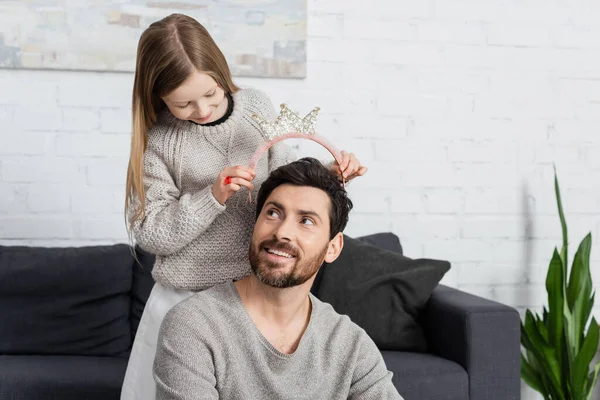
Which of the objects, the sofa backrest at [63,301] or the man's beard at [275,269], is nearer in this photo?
the man's beard at [275,269]

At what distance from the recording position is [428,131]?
10.3ft

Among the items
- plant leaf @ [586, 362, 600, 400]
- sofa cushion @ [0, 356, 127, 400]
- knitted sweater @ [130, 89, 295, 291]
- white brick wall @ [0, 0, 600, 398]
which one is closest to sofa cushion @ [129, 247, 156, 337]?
white brick wall @ [0, 0, 600, 398]

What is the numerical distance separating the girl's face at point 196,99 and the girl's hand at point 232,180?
16 cm

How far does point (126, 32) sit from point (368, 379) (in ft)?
5.80

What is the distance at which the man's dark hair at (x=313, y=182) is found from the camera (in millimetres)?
1653

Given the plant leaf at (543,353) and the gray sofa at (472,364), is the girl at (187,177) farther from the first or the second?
the plant leaf at (543,353)

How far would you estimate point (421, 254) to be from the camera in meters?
3.18

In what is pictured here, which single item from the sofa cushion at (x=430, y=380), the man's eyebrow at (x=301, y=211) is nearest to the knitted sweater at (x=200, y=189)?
the man's eyebrow at (x=301, y=211)

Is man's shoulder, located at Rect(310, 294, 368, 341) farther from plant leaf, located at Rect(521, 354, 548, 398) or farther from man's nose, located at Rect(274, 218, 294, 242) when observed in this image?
plant leaf, located at Rect(521, 354, 548, 398)

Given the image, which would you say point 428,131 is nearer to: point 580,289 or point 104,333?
point 580,289

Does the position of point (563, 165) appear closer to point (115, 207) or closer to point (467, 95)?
point (467, 95)

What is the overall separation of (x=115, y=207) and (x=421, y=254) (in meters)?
1.26

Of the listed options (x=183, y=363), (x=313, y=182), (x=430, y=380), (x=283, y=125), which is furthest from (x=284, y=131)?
(x=430, y=380)

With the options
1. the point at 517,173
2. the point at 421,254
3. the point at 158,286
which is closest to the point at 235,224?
the point at 158,286
